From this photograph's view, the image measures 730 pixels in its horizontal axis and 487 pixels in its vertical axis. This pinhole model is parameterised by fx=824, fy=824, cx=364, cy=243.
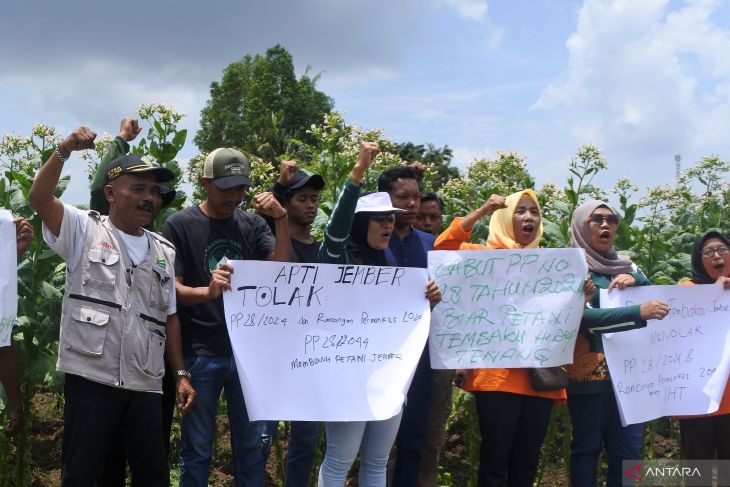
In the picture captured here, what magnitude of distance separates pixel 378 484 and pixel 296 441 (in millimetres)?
522

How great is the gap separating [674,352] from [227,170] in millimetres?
3034

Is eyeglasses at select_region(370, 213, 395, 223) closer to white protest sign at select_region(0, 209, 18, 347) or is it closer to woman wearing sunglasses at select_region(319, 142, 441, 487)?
woman wearing sunglasses at select_region(319, 142, 441, 487)

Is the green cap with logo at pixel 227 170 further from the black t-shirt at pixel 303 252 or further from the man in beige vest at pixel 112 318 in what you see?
the black t-shirt at pixel 303 252

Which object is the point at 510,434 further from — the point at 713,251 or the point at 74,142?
the point at 74,142

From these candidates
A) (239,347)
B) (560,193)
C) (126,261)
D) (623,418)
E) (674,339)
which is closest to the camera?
(126,261)

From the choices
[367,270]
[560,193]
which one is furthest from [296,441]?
[560,193]

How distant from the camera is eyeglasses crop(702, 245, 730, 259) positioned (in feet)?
17.5

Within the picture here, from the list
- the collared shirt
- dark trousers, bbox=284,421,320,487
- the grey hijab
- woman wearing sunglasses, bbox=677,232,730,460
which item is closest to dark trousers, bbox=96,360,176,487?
dark trousers, bbox=284,421,320,487

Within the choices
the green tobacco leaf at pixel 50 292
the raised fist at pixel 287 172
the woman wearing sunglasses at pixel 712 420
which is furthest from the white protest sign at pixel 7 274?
the woman wearing sunglasses at pixel 712 420

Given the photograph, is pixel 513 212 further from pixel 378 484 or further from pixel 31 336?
pixel 31 336

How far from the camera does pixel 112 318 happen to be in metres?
3.72

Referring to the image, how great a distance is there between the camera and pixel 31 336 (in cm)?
529

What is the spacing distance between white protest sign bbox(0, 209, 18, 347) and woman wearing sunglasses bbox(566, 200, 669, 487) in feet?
10.3

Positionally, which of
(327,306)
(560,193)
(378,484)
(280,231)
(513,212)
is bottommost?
(378,484)
